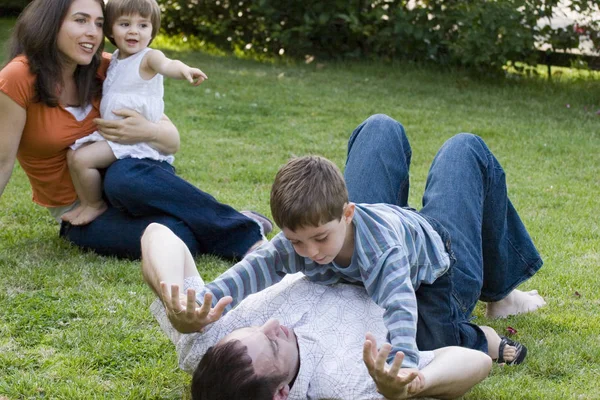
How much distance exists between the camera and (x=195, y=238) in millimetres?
4535

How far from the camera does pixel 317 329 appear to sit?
2820 mm

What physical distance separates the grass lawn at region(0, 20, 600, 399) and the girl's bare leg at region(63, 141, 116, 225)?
194mm

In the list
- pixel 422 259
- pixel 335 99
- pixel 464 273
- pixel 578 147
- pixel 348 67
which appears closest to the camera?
pixel 422 259

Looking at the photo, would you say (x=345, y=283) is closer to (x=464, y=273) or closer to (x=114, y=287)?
(x=464, y=273)

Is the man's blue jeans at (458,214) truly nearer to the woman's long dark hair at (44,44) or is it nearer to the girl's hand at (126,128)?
the girl's hand at (126,128)

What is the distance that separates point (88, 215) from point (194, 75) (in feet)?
2.97

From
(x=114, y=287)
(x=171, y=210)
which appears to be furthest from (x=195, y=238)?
(x=114, y=287)

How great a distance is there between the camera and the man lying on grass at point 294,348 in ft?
8.23

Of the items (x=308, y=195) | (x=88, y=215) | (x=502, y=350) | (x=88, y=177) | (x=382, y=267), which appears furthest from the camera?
(x=88, y=215)

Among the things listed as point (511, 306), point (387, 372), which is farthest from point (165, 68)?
point (387, 372)

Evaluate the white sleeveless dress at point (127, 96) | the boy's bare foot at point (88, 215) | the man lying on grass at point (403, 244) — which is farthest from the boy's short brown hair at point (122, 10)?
the man lying on grass at point (403, 244)

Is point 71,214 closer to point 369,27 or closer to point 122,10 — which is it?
point 122,10

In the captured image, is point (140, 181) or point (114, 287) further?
point (140, 181)

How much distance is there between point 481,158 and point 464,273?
0.52 meters
